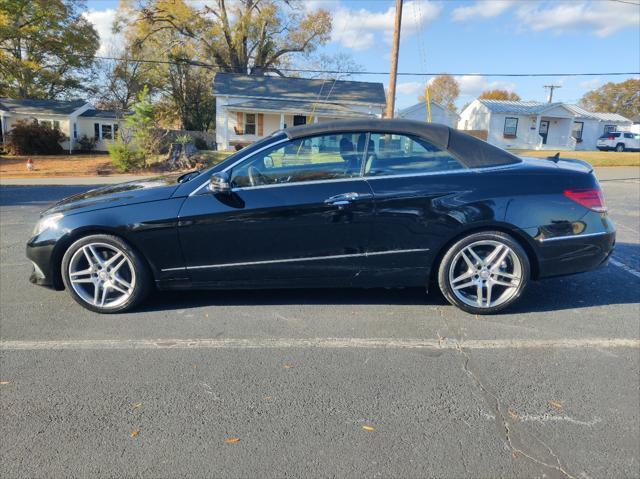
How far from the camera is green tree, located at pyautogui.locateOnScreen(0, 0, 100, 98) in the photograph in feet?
115

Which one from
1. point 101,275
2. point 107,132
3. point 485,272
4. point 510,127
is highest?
point 510,127

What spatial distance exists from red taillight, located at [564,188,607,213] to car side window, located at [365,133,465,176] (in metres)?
0.95

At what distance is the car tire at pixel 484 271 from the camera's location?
3.92 metres

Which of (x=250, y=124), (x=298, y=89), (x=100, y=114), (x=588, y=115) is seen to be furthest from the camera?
(x=588, y=115)

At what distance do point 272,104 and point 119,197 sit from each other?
2995cm

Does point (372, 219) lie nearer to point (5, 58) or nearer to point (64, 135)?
point (64, 135)

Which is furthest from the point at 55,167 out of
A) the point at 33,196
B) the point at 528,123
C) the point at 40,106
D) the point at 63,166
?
the point at 528,123

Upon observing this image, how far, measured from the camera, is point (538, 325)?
384cm

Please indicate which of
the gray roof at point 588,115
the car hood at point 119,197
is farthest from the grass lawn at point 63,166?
the gray roof at point 588,115

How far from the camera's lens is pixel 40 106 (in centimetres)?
3469

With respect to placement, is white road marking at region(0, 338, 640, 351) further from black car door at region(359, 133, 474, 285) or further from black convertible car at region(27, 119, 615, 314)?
black car door at region(359, 133, 474, 285)

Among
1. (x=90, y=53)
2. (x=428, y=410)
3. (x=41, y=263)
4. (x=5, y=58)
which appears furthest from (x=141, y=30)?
(x=428, y=410)

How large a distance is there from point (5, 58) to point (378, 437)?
4372cm

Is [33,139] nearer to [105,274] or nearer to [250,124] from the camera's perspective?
[250,124]
